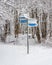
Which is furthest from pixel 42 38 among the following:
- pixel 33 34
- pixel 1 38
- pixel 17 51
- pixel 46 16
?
pixel 17 51

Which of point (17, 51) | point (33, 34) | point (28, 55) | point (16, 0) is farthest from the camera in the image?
point (33, 34)

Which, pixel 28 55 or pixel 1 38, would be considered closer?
pixel 28 55

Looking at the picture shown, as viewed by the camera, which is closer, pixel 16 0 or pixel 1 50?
pixel 1 50

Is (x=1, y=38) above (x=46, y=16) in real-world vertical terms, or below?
below

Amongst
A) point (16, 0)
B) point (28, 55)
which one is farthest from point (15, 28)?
point (28, 55)

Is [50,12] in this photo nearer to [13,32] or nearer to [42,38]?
[42,38]

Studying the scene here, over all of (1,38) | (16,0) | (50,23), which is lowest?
(1,38)

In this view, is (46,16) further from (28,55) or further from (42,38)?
(28,55)

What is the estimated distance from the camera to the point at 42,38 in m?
15.8

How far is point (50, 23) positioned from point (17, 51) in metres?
6.01

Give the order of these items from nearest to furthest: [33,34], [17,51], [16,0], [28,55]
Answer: [28,55] < [17,51] < [16,0] < [33,34]

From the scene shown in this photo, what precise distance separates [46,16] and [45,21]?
1.29 feet

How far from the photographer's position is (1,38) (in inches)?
632

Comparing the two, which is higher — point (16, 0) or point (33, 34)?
point (16, 0)
